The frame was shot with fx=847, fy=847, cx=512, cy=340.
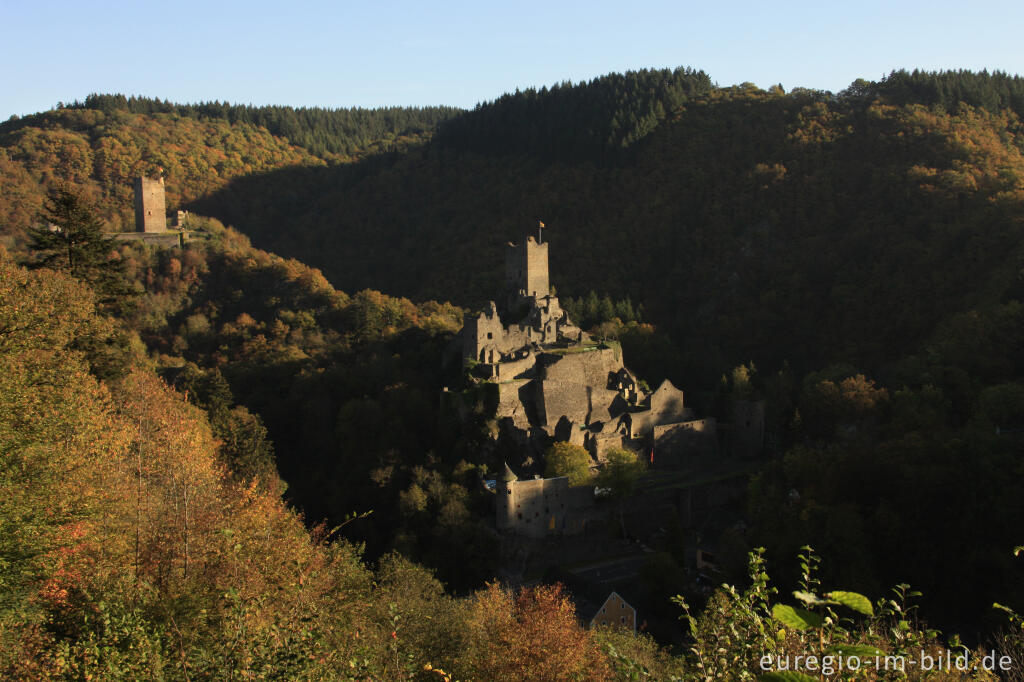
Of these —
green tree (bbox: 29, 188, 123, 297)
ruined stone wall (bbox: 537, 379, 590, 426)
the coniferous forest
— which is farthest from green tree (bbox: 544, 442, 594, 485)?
green tree (bbox: 29, 188, 123, 297)

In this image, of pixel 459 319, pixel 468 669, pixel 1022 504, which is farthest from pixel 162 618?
pixel 459 319

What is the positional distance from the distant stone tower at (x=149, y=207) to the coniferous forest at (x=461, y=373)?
7.77ft

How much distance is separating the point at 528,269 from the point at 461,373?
34.5ft

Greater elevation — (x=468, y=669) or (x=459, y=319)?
(x=459, y=319)

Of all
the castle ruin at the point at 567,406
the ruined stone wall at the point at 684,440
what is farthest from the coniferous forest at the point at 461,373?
the ruined stone wall at the point at 684,440

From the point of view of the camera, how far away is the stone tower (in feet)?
162

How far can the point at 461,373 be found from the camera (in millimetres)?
41188

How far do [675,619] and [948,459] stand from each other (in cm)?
→ 1150

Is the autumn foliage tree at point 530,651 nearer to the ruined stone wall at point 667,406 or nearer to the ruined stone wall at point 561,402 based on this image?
the ruined stone wall at point 561,402

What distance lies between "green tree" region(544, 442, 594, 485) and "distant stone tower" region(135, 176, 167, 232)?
1641 inches

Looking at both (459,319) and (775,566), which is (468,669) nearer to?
(775,566)

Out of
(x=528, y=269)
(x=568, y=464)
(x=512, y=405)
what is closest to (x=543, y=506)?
(x=568, y=464)

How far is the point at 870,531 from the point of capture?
2981cm

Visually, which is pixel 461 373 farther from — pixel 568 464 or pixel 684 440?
pixel 684 440
